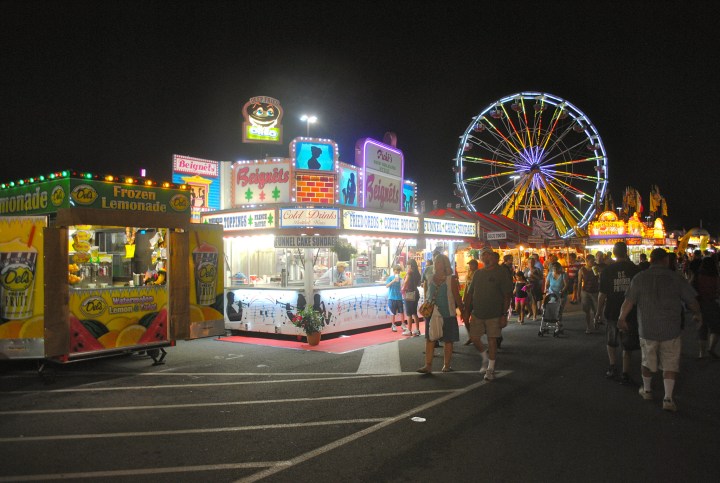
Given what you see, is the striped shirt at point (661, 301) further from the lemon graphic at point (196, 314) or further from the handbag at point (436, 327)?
the lemon graphic at point (196, 314)

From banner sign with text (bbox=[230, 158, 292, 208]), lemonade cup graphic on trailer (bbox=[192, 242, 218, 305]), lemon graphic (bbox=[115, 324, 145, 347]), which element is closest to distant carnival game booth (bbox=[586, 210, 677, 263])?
banner sign with text (bbox=[230, 158, 292, 208])

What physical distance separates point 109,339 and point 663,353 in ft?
25.7

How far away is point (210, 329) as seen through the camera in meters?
9.84

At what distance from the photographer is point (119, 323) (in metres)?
8.73

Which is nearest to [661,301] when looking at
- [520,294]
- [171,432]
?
[171,432]

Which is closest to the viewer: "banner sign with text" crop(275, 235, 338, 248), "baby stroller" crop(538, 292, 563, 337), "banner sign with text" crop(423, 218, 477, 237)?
"banner sign with text" crop(275, 235, 338, 248)

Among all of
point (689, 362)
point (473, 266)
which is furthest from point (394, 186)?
point (689, 362)

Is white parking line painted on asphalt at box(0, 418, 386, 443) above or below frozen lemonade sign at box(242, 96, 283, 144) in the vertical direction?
below

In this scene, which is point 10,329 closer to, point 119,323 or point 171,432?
point 119,323

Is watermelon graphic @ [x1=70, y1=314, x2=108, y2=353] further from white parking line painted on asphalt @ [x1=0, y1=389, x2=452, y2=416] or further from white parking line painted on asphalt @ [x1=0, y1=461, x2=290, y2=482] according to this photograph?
white parking line painted on asphalt @ [x1=0, y1=461, x2=290, y2=482]

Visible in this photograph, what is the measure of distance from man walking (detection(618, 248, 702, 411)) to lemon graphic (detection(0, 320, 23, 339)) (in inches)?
330

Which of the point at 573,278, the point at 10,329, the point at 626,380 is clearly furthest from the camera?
the point at 573,278

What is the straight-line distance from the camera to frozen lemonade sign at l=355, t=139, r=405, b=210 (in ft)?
47.3

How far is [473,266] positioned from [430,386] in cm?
643
